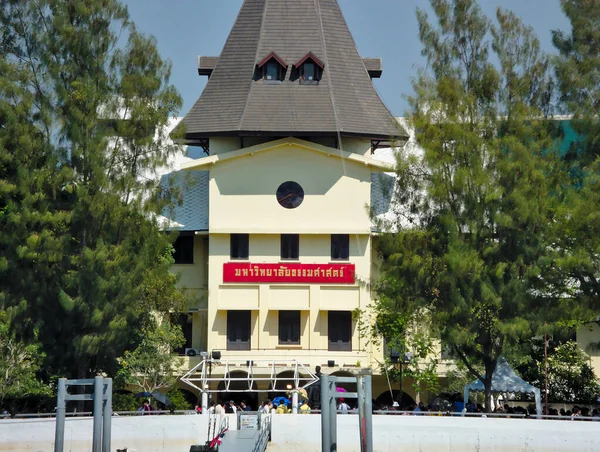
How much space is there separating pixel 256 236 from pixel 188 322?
19.3 ft

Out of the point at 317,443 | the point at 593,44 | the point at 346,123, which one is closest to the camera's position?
the point at 317,443

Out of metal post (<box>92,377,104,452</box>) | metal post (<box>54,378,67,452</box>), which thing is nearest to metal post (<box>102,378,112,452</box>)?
metal post (<box>92,377,104,452</box>)

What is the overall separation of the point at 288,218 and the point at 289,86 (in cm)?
654

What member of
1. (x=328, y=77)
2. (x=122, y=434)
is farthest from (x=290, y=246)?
(x=122, y=434)

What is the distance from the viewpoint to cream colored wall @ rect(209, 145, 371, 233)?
217ft

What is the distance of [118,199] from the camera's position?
54.7m

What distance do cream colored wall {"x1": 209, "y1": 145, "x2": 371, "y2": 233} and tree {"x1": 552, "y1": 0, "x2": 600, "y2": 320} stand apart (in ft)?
47.9

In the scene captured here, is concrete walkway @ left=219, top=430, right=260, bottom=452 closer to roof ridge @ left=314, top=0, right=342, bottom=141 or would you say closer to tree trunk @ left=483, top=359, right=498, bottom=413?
tree trunk @ left=483, top=359, right=498, bottom=413

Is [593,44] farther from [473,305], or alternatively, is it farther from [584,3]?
[473,305]

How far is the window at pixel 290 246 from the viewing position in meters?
66.6

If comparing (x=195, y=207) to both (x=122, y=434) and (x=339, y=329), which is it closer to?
(x=339, y=329)

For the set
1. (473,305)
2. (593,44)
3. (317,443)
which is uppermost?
(593,44)

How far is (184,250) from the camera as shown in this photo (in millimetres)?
69125

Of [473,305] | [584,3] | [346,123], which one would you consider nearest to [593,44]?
[584,3]
